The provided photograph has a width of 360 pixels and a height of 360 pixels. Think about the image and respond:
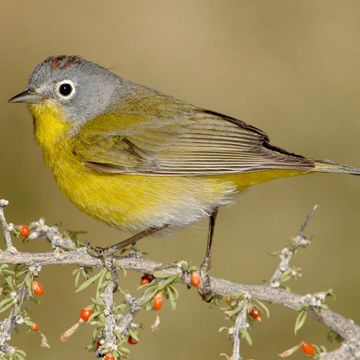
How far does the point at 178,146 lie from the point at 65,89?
30.1 inches

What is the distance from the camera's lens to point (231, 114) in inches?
252

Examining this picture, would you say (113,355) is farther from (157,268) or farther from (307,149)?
(307,149)

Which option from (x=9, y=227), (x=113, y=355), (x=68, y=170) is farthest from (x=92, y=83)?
(x=113, y=355)

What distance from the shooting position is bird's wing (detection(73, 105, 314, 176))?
4.15 meters

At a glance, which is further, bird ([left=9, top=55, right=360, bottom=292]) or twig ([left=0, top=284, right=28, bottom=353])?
bird ([left=9, top=55, right=360, bottom=292])

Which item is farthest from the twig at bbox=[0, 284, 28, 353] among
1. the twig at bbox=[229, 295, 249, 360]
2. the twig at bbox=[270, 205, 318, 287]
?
the twig at bbox=[270, 205, 318, 287]

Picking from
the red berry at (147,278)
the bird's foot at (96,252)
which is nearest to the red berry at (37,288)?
the bird's foot at (96,252)

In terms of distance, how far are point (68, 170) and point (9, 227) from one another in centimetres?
111

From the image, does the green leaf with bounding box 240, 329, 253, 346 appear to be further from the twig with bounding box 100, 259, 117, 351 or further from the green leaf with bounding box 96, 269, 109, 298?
the green leaf with bounding box 96, 269, 109, 298

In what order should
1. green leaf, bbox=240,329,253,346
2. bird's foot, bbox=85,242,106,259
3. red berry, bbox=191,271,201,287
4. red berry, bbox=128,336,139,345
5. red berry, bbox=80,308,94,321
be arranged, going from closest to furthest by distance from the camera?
1. green leaf, bbox=240,329,253,346
2. red berry, bbox=80,308,94,321
3. red berry, bbox=128,336,139,345
4. red berry, bbox=191,271,201,287
5. bird's foot, bbox=85,242,106,259

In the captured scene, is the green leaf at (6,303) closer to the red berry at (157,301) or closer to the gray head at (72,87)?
the red berry at (157,301)

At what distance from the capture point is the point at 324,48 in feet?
22.4

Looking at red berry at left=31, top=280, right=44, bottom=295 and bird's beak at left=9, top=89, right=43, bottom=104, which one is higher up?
bird's beak at left=9, top=89, right=43, bottom=104

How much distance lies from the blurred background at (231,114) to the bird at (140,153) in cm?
96
